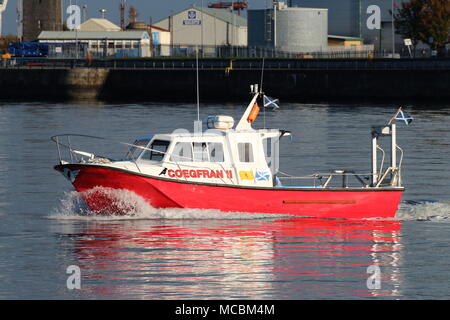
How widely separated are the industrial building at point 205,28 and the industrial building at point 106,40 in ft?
20.3

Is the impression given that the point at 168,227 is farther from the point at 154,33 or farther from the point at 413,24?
the point at 154,33

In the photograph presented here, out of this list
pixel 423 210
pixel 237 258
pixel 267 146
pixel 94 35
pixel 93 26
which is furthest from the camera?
pixel 93 26

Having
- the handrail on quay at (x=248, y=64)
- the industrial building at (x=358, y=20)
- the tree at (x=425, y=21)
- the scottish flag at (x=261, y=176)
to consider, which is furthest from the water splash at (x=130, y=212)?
the industrial building at (x=358, y=20)

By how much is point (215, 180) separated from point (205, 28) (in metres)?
101

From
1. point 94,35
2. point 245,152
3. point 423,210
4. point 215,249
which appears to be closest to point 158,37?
point 94,35

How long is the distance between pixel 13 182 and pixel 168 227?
389 inches

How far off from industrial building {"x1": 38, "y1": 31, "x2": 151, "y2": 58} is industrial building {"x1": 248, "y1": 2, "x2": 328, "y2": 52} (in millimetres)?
15572

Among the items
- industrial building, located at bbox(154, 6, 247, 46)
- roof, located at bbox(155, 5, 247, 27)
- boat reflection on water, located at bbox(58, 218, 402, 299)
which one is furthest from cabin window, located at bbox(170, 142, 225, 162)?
roof, located at bbox(155, 5, 247, 27)

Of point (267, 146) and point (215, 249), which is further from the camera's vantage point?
point (267, 146)

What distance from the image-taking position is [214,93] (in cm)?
8469

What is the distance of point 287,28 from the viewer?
104 meters

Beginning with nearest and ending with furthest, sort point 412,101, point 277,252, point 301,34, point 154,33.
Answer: point 277,252, point 412,101, point 301,34, point 154,33

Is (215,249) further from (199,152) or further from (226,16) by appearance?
(226,16)
